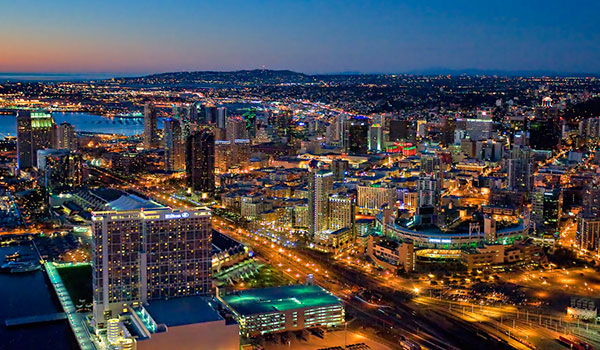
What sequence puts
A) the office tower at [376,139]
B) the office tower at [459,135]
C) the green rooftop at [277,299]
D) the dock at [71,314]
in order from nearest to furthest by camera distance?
the dock at [71,314] → the green rooftop at [277,299] → the office tower at [459,135] → the office tower at [376,139]

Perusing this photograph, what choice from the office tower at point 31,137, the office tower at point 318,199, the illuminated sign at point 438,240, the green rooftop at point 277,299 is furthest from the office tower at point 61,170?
the green rooftop at point 277,299

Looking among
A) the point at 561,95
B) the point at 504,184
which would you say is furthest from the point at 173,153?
the point at 561,95

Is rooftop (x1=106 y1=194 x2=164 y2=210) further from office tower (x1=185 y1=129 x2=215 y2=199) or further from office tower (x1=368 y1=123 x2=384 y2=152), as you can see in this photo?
office tower (x1=368 y1=123 x2=384 y2=152)

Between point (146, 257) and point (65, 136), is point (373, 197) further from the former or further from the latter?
point (65, 136)

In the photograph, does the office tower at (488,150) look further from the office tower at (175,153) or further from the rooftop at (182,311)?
the rooftop at (182,311)

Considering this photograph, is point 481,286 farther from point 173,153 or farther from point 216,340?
point 173,153

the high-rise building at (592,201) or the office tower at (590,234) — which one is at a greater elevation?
the high-rise building at (592,201)
